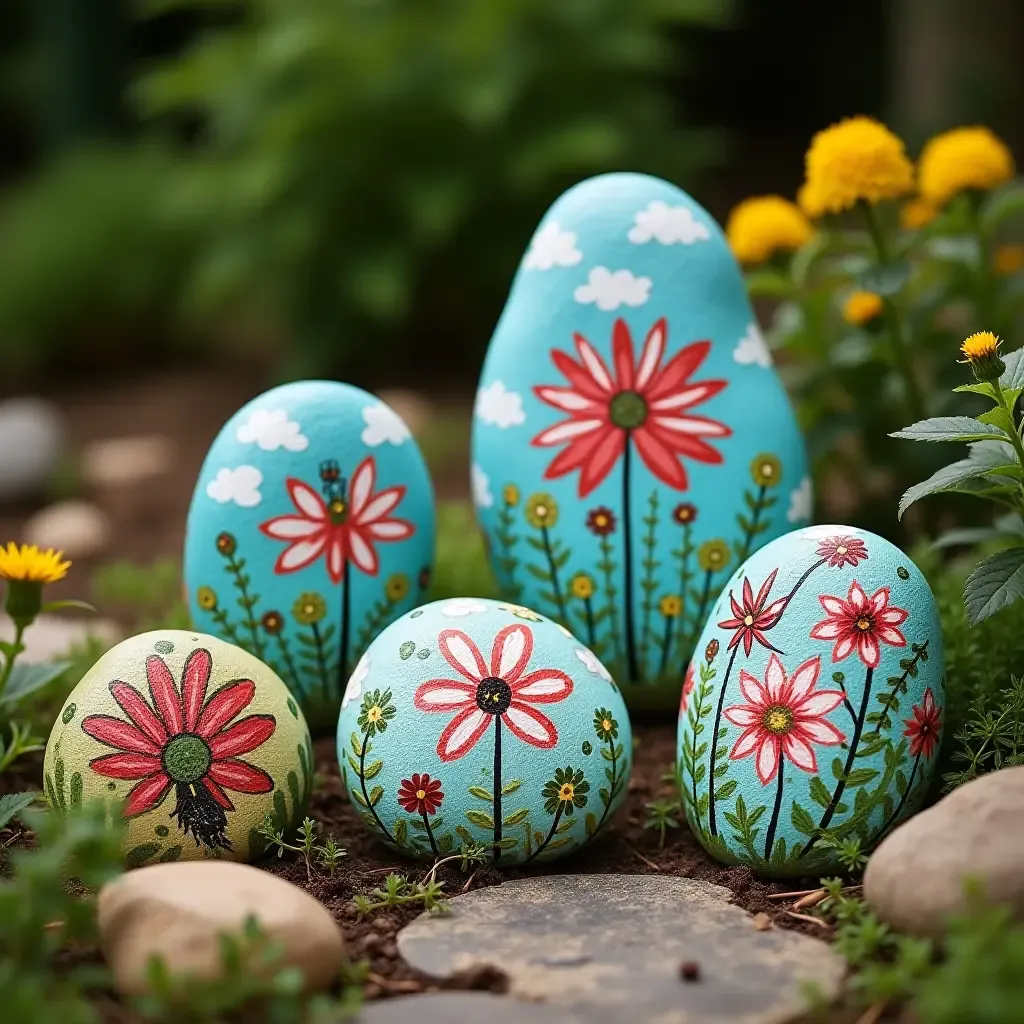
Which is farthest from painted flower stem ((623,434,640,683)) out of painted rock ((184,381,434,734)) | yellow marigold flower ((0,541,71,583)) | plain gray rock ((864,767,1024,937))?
yellow marigold flower ((0,541,71,583))

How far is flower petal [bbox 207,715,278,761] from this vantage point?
2303mm

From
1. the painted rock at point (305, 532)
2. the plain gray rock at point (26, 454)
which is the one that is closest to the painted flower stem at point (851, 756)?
the painted rock at point (305, 532)

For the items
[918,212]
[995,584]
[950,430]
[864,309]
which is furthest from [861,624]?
[918,212]

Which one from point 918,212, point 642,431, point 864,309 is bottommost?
Answer: point 642,431

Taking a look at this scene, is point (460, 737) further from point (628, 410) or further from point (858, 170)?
point (858, 170)

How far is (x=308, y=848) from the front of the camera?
2305 mm

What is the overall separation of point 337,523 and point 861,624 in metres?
1.08

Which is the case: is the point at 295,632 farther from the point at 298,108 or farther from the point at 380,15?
the point at 380,15

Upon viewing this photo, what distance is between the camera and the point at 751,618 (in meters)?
2.32

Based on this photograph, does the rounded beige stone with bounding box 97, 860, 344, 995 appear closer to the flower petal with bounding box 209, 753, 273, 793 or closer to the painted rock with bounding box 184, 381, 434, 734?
the flower petal with bounding box 209, 753, 273, 793

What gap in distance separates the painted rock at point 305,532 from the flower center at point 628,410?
44 centimetres

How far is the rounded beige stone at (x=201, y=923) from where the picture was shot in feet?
6.12

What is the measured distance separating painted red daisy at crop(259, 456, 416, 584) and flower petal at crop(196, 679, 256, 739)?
0.47 m

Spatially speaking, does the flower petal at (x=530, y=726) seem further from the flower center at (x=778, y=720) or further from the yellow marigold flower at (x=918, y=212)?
the yellow marigold flower at (x=918, y=212)
